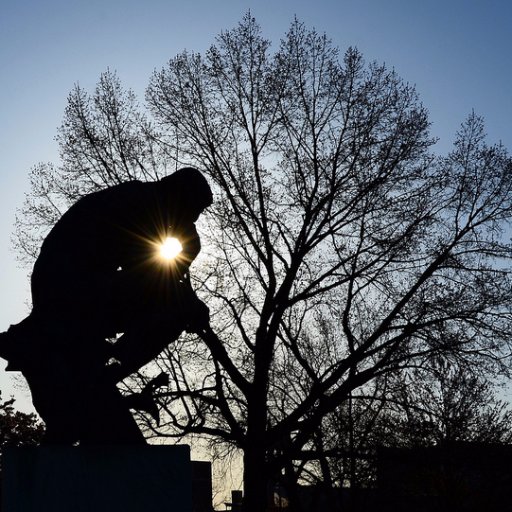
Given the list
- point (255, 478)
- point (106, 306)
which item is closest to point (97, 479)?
point (106, 306)

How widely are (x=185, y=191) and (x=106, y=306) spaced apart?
981 millimetres

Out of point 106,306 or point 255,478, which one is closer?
point 106,306

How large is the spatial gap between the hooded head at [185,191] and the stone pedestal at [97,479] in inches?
67.1

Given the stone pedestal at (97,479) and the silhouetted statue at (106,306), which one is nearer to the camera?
the stone pedestal at (97,479)

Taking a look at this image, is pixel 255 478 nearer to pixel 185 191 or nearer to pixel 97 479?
pixel 185 191

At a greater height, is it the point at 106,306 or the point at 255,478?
the point at 255,478

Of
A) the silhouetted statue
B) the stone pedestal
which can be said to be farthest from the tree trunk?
the stone pedestal

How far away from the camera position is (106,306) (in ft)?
19.1

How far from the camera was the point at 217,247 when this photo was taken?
66.7 ft

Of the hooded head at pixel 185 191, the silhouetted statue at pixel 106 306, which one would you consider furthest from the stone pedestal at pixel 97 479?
the hooded head at pixel 185 191

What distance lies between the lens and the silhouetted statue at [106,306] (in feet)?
18.1

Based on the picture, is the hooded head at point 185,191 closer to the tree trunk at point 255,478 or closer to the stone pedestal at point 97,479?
the stone pedestal at point 97,479

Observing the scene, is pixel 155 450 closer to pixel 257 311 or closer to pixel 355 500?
pixel 257 311

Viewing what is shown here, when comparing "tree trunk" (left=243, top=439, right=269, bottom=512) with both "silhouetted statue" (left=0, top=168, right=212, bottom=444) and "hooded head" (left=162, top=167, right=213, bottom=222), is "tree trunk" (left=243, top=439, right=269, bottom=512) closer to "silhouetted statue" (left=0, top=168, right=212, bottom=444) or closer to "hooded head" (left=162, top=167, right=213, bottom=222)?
"silhouetted statue" (left=0, top=168, right=212, bottom=444)
